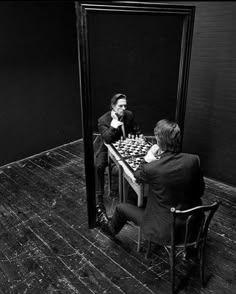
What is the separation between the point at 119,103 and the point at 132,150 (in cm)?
60

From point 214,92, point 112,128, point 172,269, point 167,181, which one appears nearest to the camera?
point 167,181

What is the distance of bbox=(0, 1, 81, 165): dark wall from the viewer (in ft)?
A: 12.4

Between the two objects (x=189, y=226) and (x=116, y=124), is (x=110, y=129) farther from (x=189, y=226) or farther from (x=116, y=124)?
(x=189, y=226)

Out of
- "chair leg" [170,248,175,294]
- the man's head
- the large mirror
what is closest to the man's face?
the man's head

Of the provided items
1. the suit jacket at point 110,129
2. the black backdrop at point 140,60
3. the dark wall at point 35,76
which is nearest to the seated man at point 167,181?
the suit jacket at point 110,129

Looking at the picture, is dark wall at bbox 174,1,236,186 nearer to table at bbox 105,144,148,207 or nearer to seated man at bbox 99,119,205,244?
table at bbox 105,144,148,207

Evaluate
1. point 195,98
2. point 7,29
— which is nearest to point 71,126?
point 7,29

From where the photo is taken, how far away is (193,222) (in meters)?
1.93

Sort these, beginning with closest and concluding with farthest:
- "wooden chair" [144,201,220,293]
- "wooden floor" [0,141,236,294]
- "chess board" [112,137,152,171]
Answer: "wooden chair" [144,201,220,293]
"wooden floor" [0,141,236,294]
"chess board" [112,137,152,171]

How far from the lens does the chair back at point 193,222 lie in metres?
1.75

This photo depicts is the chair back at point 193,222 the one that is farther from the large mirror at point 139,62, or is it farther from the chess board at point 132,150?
the large mirror at point 139,62

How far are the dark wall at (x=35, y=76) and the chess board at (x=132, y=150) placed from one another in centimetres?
195

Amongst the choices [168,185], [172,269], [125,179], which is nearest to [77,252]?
[125,179]

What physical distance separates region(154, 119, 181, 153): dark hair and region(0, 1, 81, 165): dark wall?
274cm
